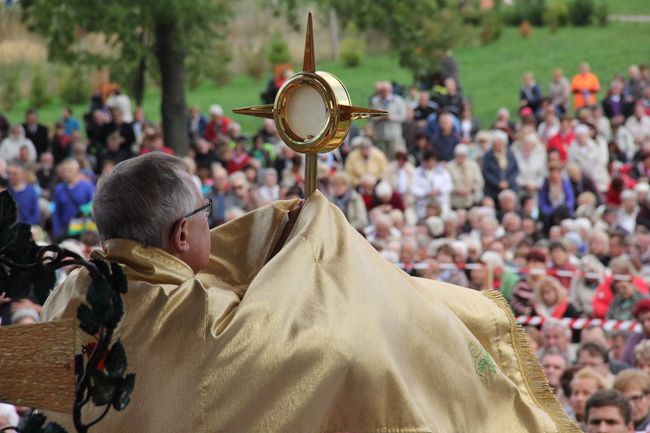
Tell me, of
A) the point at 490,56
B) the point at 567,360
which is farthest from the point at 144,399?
the point at 490,56

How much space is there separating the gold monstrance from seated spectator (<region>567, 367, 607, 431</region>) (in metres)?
3.96

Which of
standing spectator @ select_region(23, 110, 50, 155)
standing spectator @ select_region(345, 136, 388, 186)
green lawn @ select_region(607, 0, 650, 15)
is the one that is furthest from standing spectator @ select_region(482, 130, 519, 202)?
green lawn @ select_region(607, 0, 650, 15)

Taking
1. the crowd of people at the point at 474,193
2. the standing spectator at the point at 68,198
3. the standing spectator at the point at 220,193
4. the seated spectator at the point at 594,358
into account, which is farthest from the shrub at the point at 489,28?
the seated spectator at the point at 594,358

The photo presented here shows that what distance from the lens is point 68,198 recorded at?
14375 millimetres

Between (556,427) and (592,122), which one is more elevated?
(556,427)

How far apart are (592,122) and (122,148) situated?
296 inches

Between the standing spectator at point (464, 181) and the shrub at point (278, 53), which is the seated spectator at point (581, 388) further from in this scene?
the shrub at point (278, 53)

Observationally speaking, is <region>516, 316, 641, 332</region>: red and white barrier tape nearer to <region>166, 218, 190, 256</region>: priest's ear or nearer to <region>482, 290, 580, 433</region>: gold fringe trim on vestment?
<region>482, 290, 580, 433</region>: gold fringe trim on vestment

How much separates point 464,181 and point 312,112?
13951mm

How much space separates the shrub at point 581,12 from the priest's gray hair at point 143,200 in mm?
37663

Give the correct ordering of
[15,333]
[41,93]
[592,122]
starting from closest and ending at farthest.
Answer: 1. [15,333]
2. [592,122]
3. [41,93]

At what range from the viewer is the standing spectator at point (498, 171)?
57.7ft

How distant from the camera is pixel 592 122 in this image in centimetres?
2108

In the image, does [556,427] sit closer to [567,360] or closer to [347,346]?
[347,346]
